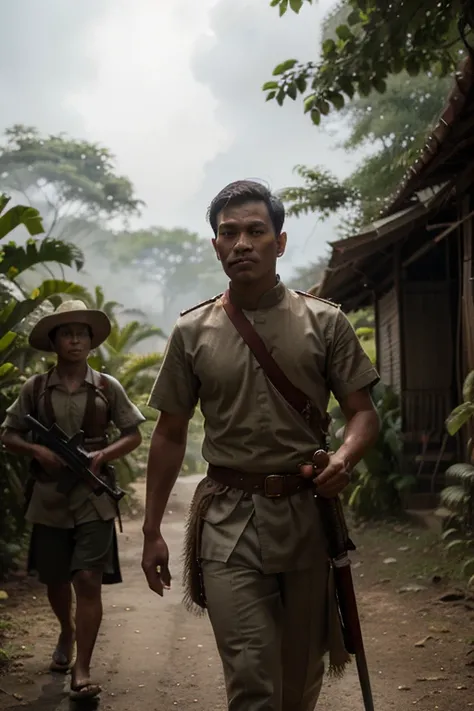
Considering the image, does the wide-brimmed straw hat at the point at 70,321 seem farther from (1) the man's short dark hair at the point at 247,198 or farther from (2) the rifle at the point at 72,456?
(1) the man's short dark hair at the point at 247,198

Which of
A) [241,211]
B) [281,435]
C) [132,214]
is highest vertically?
[132,214]

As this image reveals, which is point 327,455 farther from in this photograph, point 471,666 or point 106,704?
point 471,666

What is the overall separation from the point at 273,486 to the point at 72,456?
2.07 m

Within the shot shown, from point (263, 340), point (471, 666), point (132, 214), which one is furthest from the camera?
point (132, 214)

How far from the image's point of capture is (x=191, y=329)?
311cm

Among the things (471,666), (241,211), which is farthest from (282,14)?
(471,666)

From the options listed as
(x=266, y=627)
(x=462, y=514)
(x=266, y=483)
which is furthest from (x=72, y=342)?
(x=462, y=514)

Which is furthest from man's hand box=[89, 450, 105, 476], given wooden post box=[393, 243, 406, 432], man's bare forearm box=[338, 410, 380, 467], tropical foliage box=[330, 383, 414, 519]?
wooden post box=[393, 243, 406, 432]

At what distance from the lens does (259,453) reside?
2896 mm

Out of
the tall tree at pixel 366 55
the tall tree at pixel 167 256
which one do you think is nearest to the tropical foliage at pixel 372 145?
the tall tree at pixel 366 55

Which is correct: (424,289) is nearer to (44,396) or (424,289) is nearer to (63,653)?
(44,396)

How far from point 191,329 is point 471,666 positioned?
127 inches

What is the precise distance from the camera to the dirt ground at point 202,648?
4.57 metres

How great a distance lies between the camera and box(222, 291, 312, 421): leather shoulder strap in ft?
9.61
